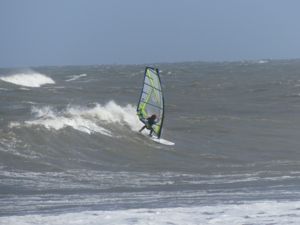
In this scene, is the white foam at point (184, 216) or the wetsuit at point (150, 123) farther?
the wetsuit at point (150, 123)

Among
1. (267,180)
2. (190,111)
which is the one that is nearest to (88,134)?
(267,180)

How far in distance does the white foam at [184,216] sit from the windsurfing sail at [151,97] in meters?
11.1

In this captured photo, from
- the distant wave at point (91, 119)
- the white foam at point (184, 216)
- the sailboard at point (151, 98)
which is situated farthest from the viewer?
the sailboard at point (151, 98)

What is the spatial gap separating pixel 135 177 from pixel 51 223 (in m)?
4.51

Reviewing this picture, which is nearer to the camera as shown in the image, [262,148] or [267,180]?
[267,180]

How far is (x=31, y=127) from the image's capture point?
55.2ft

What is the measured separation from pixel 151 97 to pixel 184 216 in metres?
12.1

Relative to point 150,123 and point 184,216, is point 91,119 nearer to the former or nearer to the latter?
point 150,123

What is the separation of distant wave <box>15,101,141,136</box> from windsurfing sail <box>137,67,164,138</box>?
0.60 meters

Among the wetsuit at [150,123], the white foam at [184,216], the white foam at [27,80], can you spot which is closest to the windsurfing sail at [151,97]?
the wetsuit at [150,123]

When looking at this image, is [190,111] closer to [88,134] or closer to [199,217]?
[88,134]

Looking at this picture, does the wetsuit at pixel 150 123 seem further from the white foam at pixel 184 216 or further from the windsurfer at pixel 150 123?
the white foam at pixel 184 216

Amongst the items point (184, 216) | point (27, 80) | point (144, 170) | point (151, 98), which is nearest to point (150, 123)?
point (151, 98)

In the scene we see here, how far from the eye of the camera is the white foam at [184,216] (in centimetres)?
761
